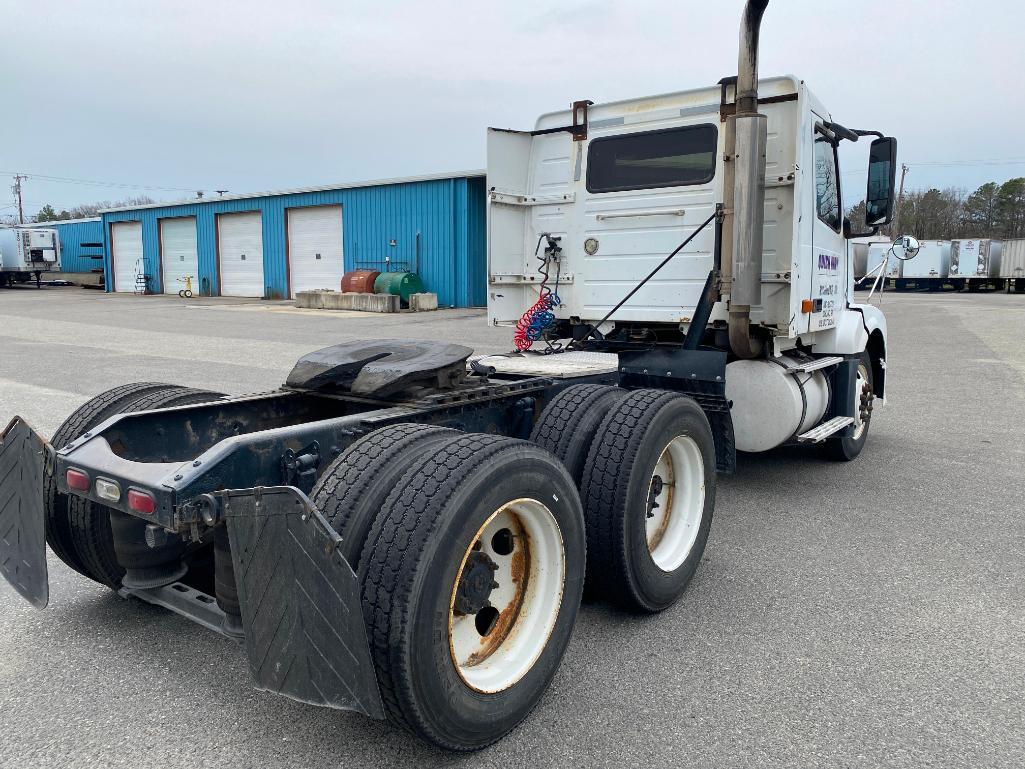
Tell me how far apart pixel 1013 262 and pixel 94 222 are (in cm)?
5000

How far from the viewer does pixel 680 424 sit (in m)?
3.91

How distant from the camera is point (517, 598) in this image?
3.00 meters

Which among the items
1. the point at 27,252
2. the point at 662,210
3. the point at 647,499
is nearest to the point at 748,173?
the point at 662,210

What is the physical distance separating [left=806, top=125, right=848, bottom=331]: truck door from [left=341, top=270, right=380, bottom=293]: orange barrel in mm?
22586

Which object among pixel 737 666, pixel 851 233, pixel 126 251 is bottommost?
pixel 737 666

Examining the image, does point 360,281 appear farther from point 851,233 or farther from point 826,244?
point 826,244

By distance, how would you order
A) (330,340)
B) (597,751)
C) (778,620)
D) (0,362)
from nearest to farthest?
(597,751) → (778,620) → (0,362) → (330,340)

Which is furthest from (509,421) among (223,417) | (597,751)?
(597,751)

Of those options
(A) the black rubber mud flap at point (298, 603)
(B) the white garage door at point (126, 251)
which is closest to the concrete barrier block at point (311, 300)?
(B) the white garage door at point (126, 251)

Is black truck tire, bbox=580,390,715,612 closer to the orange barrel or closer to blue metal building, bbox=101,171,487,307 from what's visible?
blue metal building, bbox=101,171,487,307

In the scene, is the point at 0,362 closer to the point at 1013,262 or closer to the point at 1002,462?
the point at 1002,462

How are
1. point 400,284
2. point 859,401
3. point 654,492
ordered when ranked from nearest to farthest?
point 654,492 → point 859,401 → point 400,284

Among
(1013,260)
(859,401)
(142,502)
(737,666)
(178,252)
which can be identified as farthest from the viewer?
(1013,260)

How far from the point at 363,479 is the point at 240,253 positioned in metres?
35.1
